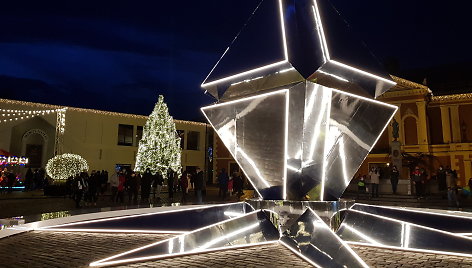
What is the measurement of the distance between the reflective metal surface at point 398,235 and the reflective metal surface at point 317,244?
791 mm

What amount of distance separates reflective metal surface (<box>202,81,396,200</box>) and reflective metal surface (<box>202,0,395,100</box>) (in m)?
0.27

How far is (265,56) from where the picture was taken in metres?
6.03

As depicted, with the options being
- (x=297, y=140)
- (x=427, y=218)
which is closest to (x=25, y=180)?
(x=297, y=140)

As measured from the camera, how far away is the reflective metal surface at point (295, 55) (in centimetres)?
569

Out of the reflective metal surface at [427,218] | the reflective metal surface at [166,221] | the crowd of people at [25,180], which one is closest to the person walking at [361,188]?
the reflective metal surface at [427,218]

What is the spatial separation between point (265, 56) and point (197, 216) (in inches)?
125

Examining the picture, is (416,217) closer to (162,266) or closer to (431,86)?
(162,266)

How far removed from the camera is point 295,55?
571cm

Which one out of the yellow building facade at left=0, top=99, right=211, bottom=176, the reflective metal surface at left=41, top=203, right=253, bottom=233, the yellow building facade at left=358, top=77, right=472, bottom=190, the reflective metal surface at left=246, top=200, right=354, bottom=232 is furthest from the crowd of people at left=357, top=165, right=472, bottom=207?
the yellow building facade at left=0, top=99, right=211, bottom=176

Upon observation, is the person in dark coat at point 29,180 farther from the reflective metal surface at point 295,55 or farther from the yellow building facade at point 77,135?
the reflective metal surface at point 295,55

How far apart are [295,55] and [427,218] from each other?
4063mm

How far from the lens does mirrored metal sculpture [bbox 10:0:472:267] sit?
5.44 m

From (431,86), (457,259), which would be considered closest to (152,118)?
(457,259)

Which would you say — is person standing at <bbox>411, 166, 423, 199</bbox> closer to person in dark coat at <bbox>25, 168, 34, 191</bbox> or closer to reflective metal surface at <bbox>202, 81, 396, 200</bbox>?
reflective metal surface at <bbox>202, 81, 396, 200</bbox>
